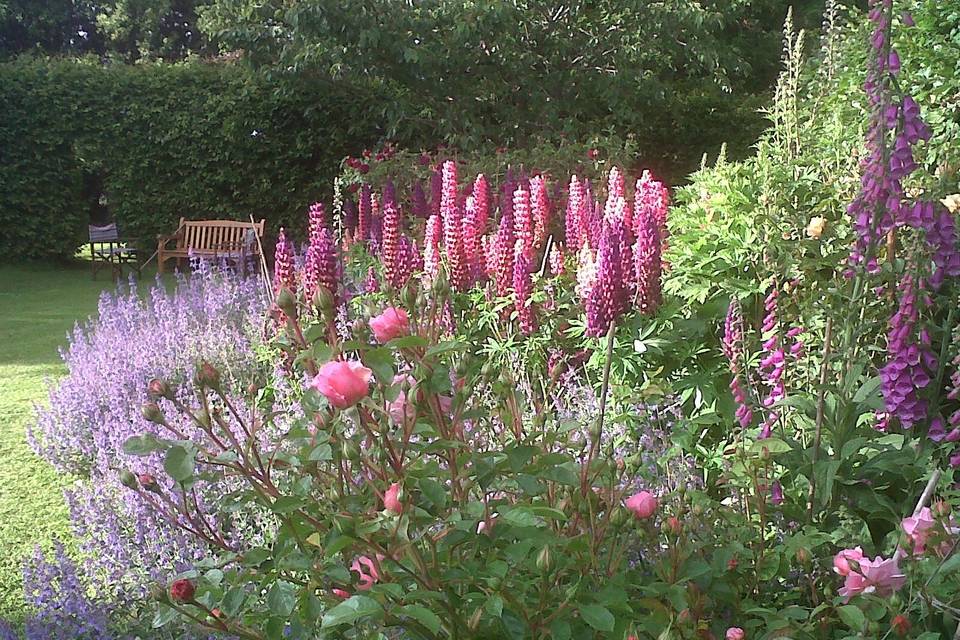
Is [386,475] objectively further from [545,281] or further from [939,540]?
[545,281]

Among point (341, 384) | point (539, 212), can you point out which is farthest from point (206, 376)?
point (539, 212)

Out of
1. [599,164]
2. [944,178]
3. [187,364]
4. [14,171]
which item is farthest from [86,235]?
[944,178]

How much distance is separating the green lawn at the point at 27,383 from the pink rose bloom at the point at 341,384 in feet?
6.55

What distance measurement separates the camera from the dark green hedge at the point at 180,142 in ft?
34.6

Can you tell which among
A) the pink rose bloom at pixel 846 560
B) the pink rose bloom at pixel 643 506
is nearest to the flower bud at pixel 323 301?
the pink rose bloom at pixel 643 506

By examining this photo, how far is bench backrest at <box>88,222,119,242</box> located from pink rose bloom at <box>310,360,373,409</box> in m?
10.2

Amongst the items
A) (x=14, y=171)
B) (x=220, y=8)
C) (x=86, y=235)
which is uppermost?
(x=220, y=8)

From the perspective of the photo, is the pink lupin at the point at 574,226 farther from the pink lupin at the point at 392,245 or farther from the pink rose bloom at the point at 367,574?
the pink rose bloom at the point at 367,574

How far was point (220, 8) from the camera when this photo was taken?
9.52m

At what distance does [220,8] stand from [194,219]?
8.75 ft

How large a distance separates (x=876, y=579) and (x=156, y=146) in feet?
35.5

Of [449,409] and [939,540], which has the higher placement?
[449,409]

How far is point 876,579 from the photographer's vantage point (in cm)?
127

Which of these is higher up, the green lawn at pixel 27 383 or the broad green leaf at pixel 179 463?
the broad green leaf at pixel 179 463
